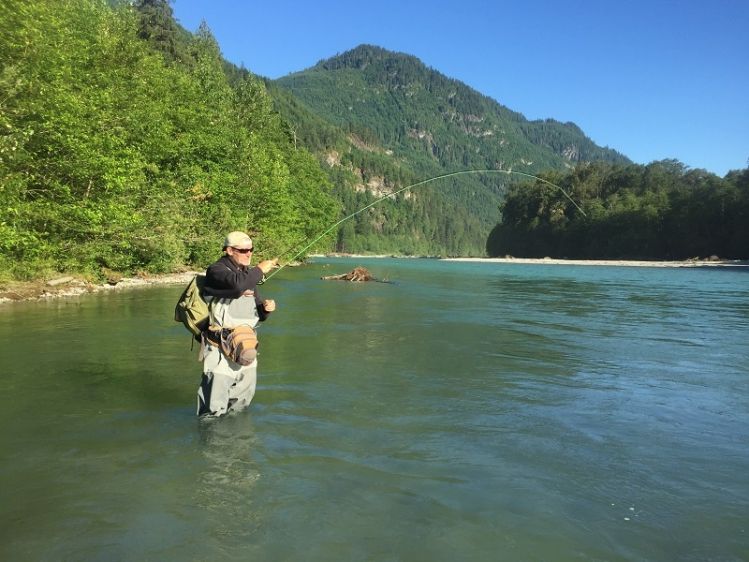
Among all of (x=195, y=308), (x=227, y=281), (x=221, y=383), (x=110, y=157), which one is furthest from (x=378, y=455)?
(x=110, y=157)

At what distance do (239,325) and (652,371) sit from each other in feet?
27.2

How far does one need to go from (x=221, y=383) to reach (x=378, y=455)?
211 cm

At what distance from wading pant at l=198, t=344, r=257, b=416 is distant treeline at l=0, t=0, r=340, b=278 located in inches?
496

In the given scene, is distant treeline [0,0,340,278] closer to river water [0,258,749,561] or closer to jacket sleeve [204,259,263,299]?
river water [0,258,749,561]

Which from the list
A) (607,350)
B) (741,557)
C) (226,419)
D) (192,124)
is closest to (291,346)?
(226,419)

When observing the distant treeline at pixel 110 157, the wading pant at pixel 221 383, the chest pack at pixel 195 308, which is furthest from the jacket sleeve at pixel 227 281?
the distant treeline at pixel 110 157

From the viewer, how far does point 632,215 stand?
120188 mm

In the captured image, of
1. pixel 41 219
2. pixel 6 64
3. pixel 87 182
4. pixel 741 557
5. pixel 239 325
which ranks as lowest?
pixel 741 557

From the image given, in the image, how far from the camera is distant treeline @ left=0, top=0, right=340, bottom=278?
18.2 m

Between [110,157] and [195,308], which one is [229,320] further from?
[110,157]

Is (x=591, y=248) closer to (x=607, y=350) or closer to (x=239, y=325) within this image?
(x=607, y=350)

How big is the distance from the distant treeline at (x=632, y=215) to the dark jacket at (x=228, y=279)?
87096 mm

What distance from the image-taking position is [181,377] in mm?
9547

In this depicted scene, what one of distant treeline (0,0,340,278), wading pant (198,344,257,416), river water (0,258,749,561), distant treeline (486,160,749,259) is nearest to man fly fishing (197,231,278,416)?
wading pant (198,344,257,416)
